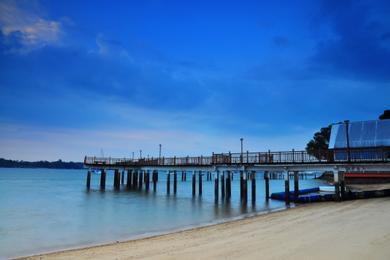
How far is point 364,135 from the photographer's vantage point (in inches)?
1463

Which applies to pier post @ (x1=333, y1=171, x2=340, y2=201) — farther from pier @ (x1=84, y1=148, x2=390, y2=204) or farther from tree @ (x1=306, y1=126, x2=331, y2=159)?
tree @ (x1=306, y1=126, x2=331, y2=159)

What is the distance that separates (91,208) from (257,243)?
21.4 meters

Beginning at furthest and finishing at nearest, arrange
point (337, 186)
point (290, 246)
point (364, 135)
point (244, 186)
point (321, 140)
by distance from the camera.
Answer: point (321, 140) < point (364, 135) < point (244, 186) < point (337, 186) < point (290, 246)

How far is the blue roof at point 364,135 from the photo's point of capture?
3559cm

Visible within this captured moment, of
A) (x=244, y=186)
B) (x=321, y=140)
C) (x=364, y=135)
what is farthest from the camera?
→ (x=321, y=140)

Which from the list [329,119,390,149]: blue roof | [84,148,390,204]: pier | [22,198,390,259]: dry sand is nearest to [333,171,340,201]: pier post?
[84,148,390,204]: pier

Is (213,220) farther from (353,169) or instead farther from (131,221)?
(353,169)

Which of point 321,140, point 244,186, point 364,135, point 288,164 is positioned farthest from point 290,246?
point 321,140

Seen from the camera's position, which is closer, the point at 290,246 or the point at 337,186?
the point at 290,246

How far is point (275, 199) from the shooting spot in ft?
113

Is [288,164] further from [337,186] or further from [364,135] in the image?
[364,135]

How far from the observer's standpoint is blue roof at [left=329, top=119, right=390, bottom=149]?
35.6m

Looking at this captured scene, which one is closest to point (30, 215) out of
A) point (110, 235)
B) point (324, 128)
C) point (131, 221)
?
point (131, 221)

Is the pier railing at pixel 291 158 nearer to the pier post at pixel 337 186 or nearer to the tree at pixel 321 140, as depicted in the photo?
the pier post at pixel 337 186
